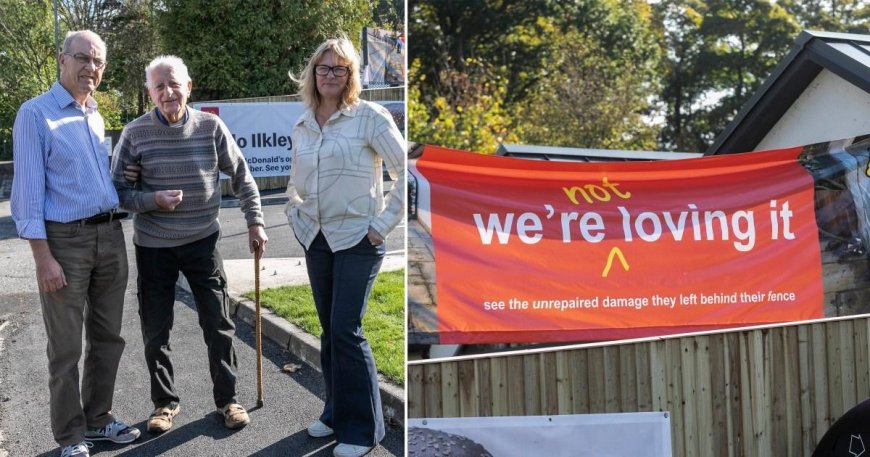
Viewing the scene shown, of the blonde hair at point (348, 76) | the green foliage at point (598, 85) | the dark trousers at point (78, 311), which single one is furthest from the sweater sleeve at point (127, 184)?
the green foliage at point (598, 85)

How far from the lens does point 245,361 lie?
17.9 ft

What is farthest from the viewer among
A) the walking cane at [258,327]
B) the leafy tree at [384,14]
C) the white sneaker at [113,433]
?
the leafy tree at [384,14]

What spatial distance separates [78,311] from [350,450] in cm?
131

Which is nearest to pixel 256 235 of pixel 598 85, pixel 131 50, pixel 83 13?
pixel 83 13

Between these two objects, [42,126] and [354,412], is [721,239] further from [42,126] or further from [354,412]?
[42,126]

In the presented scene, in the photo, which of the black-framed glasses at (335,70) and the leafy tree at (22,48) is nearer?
the black-framed glasses at (335,70)

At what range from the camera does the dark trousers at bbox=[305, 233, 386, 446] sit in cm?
374

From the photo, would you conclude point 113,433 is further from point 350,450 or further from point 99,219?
point 350,450

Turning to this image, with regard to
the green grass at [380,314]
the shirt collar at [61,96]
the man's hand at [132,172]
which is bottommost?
the green grass at [380,314]

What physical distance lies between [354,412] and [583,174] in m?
1.55

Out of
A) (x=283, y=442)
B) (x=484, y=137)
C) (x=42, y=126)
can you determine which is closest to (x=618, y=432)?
(x=283, y=442)

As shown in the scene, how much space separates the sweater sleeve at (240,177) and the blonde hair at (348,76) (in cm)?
63

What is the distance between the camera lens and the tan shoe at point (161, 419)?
4.18m

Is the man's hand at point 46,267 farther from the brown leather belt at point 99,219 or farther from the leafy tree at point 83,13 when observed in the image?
the leafy tree at point 83,13
